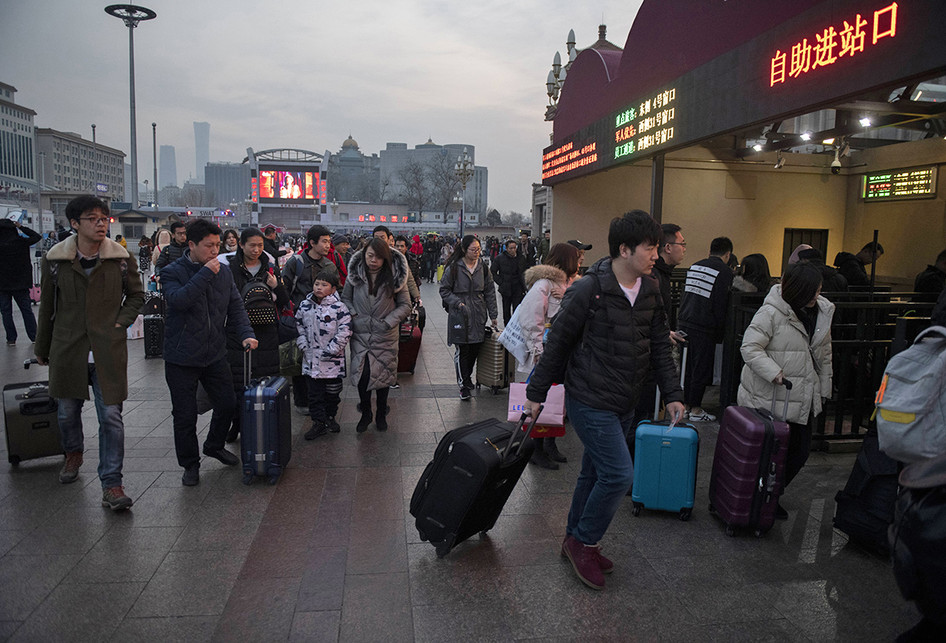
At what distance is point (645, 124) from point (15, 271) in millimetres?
9978

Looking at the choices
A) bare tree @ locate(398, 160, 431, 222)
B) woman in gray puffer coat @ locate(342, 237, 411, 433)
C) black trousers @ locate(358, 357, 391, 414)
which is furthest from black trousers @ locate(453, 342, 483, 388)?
bare tree @ locate(398, 160, 431, 222)

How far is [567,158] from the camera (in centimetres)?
1466

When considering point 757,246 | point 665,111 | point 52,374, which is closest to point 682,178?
point 757,246

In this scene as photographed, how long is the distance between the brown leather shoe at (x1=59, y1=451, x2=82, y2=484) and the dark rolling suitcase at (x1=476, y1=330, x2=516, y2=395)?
418 cm

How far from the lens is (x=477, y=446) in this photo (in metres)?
3.43

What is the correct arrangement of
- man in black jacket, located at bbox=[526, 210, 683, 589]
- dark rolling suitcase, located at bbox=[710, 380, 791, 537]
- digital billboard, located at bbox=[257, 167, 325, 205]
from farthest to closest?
1. digital billboard, located at bbox=[257, 167, 325, 205]
2. dark rolling suitcase, located at bbox=[710, 380, 791, 537]
3. man in black jacket, located at bbox=[526, 210, 683, 589]

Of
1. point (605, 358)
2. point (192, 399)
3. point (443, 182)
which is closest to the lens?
point (605, 358)

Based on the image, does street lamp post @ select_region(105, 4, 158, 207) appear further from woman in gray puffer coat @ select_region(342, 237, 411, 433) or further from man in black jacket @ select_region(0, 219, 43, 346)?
woman in gray puffer coat @ select_region(342, 237, 411, 433)

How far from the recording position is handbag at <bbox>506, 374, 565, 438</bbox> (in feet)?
15.6

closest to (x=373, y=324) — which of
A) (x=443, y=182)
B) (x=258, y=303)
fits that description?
(x=258, y=303)

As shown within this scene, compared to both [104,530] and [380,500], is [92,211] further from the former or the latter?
[380,500]

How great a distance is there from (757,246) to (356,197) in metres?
115

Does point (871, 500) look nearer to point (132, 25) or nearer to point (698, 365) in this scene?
point (698, 365)

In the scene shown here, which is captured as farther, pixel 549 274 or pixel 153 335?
pixel 153 335
